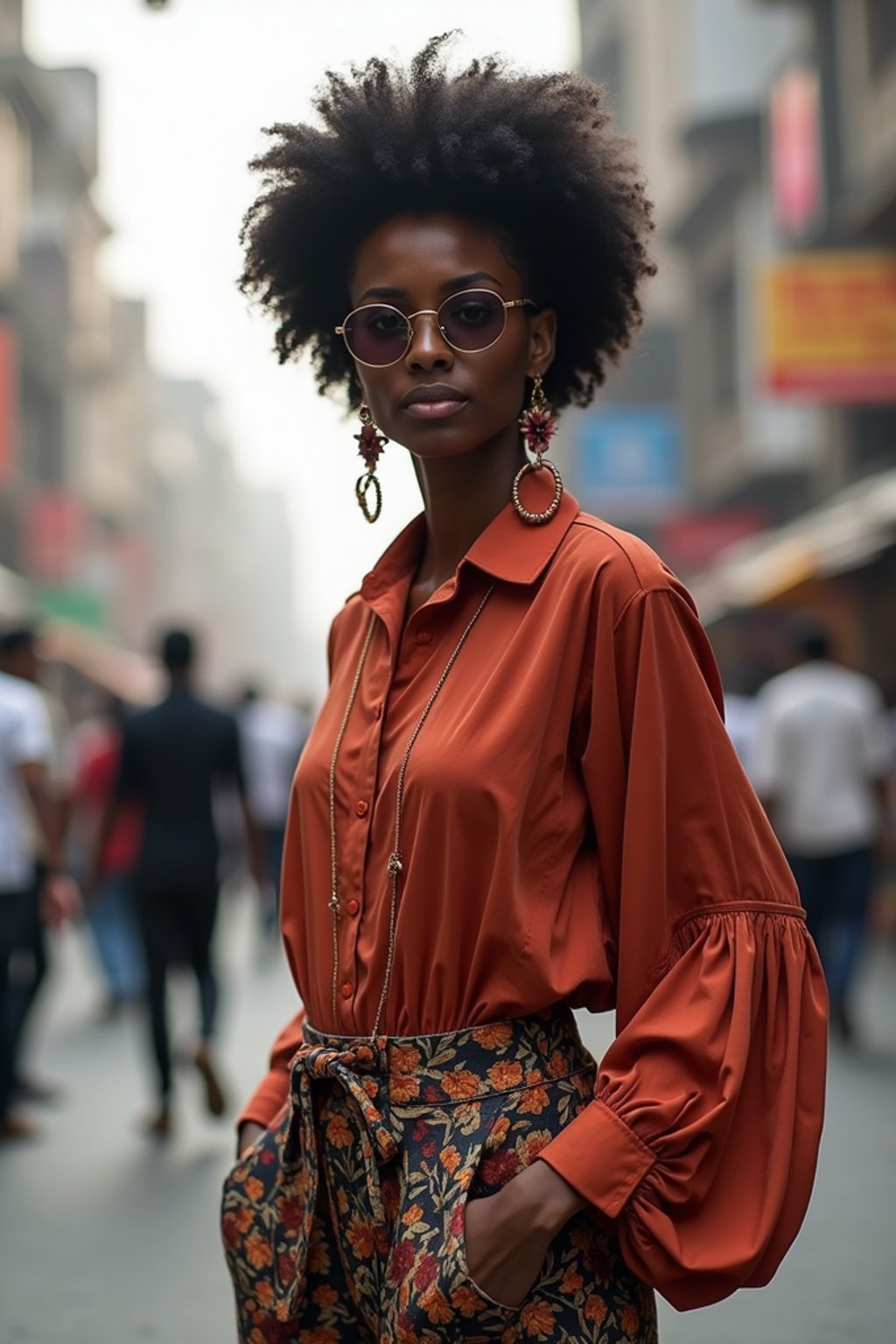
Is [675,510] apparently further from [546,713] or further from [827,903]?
[546,713]

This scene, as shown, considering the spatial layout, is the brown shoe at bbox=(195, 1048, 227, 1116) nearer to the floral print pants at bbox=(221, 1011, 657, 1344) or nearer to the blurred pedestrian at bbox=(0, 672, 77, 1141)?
the blurred pedestrian at bbox=(0, 672, 77, 1141)

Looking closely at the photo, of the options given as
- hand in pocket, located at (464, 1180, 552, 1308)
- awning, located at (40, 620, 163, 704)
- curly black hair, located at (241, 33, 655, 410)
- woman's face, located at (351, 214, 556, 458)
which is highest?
curly black hair, located at (241, 33, 655, 410)

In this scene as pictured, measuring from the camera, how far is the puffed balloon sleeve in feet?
6.19

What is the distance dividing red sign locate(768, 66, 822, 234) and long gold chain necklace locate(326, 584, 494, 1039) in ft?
59.9

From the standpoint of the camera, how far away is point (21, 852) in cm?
721

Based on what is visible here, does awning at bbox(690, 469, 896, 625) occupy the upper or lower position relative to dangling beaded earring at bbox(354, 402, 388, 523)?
lower

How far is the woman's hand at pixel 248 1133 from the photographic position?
236 cm

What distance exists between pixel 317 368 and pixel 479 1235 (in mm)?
1343

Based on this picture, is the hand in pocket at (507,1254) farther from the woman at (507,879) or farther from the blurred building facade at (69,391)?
the blurred building facade at (69,391)

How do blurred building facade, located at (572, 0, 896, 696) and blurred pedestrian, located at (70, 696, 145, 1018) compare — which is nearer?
blurred pedestrian, located at (70, 696, 145, 1018)

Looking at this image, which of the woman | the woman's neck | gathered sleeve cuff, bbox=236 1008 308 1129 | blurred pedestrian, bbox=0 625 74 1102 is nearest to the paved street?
blurred pedestrian, bbox=0 625 74 1102

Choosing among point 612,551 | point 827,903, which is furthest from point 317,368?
point 827,903

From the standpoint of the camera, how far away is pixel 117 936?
10734mm

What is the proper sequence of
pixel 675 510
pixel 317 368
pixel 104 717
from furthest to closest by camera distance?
pixel 675 510
pixel 104 717
pixel 317 368
